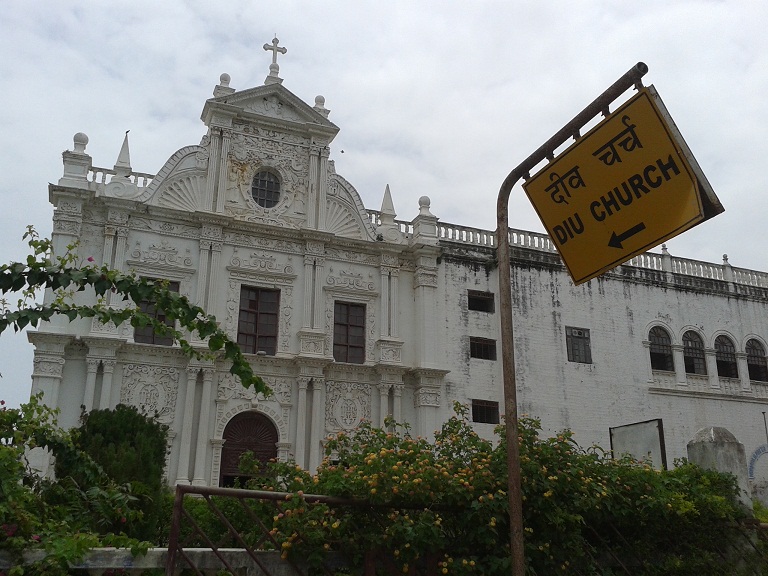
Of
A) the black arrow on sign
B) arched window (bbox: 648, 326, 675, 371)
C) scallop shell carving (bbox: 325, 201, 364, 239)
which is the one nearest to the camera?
the black arrow on sign

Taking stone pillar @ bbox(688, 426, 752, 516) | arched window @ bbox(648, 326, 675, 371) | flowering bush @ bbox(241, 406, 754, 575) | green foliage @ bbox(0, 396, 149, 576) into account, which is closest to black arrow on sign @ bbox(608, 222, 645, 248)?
flowering bush @ bbox(241, 406, 754, 575)

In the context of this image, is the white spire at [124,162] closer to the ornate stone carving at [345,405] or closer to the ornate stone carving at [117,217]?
the ornate stone carving at [117,217]

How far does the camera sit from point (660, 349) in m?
23.9

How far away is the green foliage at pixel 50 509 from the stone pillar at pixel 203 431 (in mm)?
8964

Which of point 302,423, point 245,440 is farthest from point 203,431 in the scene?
point 302,423

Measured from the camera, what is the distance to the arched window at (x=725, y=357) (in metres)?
24.7

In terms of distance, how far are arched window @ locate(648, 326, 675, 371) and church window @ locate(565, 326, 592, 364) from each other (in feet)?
8.49

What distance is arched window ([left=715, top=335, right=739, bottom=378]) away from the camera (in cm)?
2469

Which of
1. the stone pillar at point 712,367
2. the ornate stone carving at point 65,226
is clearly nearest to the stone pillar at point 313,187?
the ornate stone carving at point 65,226

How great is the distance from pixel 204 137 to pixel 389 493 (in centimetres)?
1604

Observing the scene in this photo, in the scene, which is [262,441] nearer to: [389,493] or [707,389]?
[389,493]

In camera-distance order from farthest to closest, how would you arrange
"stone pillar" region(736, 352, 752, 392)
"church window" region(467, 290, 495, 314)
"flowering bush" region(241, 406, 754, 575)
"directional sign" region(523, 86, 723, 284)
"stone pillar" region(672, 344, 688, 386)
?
"stone pillar" region(736, 352, 752, 392)
"stone pillar" region(672, 344, 688, 386)
"church window" region(467, 290, 495, 314)
"flowering bush" region(241, 406, 754, 575)
"directional sign" region(523, 86, 723, 284)

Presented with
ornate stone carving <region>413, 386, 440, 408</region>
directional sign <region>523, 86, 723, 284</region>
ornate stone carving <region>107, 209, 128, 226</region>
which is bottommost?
directional sign <region>523, 86, 723, 284</region>

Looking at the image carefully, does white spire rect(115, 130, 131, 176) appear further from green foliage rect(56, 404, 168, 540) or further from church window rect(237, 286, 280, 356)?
green foliage rect(56, 404, 168, 540)
